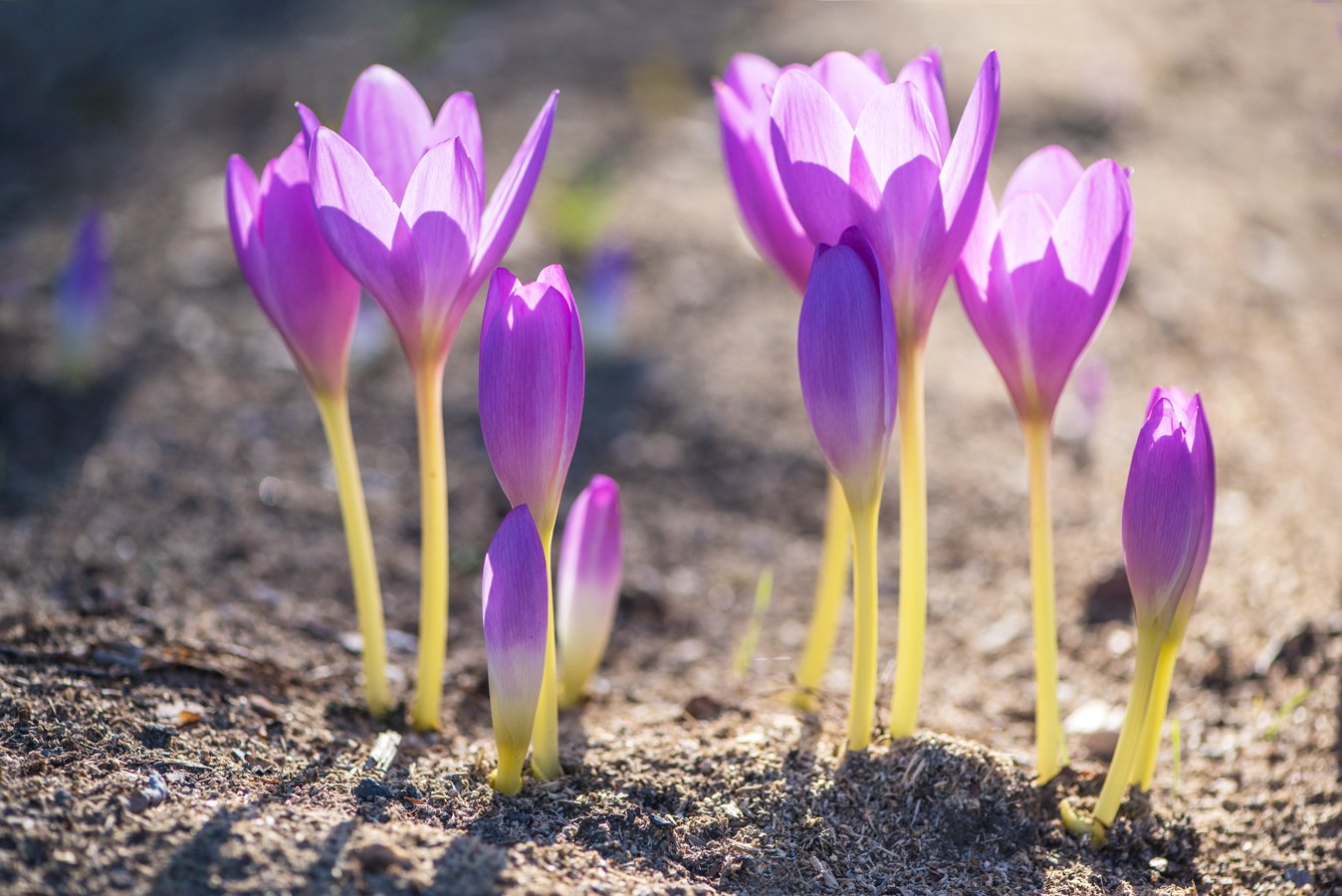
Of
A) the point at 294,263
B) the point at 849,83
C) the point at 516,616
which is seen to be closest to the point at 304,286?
the point at 294,263

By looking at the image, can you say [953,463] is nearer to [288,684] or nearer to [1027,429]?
[1027,429]

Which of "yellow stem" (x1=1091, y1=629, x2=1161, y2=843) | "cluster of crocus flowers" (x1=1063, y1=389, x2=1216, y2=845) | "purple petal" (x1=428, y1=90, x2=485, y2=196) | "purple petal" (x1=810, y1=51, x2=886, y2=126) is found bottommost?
"yellow stem" (x1=1091, y1=629, x2=1161, y2=843)

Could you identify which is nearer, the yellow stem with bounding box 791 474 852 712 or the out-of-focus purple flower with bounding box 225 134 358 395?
the out-of-focus purple flower with bounding box 225 134 358 395

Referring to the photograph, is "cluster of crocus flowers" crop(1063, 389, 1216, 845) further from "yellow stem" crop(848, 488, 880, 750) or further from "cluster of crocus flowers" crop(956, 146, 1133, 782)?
"yellow stem" crop(848, 488, 880, 750)

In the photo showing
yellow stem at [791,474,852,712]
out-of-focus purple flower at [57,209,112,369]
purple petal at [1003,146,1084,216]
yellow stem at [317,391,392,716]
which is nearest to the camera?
purple petal at [1003,146,1084,216]

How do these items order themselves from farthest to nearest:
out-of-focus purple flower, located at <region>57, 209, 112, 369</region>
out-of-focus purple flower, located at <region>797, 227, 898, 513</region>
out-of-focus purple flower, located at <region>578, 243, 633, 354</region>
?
1. out-of-focus purple flower, located at <region>578, 243, 633, 354</region>
2. out-of-focus purple flower, located at <region>57, 209, 112, 369</region>
3. out-of-focus purple flower, located at <region>797, 227, 898, 513</region>

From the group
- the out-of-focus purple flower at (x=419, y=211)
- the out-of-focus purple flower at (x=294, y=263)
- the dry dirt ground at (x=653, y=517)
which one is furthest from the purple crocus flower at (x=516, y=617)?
the out-of-focus purple flower at (x=294, y=263)

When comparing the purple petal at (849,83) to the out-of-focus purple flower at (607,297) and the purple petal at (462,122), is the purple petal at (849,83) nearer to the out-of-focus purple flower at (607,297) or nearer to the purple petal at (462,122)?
the purple petal at (462,122)

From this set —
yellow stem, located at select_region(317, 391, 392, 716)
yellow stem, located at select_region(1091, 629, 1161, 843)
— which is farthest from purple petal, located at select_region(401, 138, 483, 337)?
yellow stem, located at select_region(1091, 629, 1161, 843)
